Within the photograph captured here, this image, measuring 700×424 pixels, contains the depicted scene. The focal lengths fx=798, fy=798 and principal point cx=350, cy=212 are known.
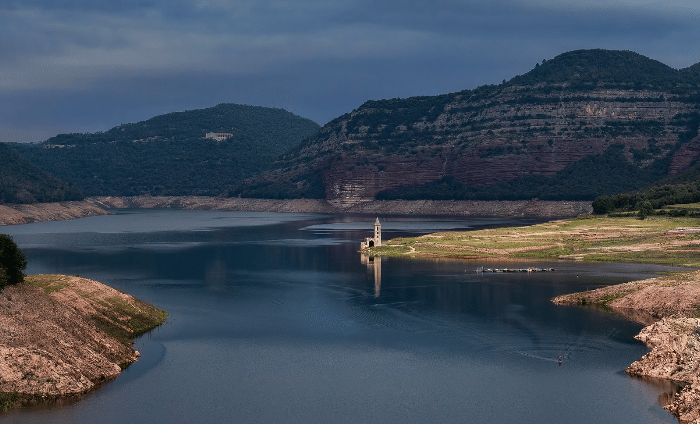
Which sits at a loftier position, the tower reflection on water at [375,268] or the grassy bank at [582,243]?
the grassy bank at [582,243]

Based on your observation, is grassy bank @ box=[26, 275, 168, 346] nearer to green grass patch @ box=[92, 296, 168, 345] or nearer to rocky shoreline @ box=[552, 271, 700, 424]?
green grass patch @ box=[92, 296, 168, 345]

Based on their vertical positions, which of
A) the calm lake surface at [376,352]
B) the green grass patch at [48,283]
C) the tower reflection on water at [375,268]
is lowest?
the calm lake surface at [376,352]

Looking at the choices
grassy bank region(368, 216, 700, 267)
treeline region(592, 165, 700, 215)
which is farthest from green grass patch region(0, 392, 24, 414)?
treeline region(592, 165, 700, 215)

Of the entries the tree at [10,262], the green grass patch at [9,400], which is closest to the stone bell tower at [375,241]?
the tree at [10,262]

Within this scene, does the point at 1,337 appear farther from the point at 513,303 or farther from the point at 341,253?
the point at 341,253

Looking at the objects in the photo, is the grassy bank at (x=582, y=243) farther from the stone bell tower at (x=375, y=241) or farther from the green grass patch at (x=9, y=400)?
the green grass patch at (x=9, y=400)

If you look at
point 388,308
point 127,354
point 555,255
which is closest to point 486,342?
point 388,308
